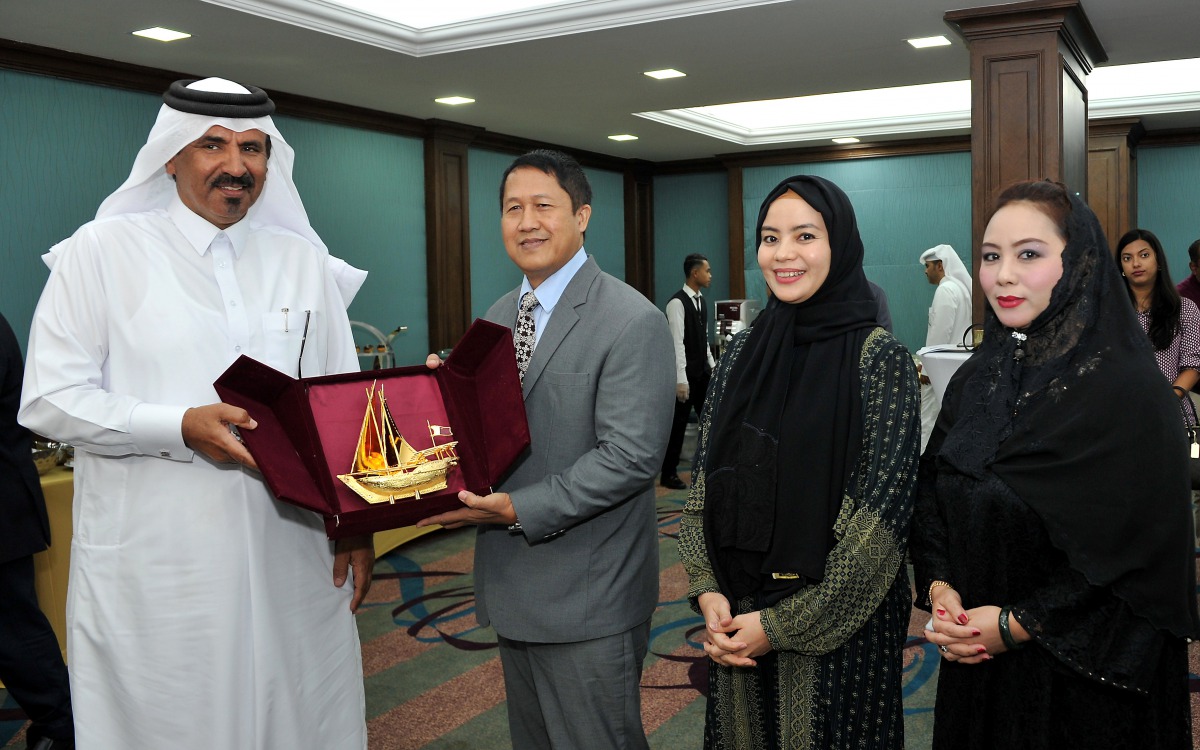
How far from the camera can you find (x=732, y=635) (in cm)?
180

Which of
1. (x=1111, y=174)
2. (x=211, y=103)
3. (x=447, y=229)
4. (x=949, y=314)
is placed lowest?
(x=949, y=314)

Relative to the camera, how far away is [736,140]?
9617 millimetres

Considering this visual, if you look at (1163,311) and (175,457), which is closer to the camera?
(175,457)

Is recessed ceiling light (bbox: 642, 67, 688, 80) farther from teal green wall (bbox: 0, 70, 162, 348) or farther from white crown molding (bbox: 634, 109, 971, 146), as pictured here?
teal green wall (bbox: 0, 70, 162, 348)

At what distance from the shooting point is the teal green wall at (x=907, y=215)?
9.62 meters

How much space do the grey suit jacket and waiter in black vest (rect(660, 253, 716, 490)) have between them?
17.0ft

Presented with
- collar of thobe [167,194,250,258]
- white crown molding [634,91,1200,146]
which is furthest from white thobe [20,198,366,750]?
white crown molding [634,91,1200,146]

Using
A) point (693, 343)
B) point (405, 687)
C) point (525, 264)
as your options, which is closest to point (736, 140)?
point (693, 343)

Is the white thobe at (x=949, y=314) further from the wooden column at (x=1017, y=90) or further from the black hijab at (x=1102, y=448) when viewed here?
the black hijab at (x=1102, y=448)

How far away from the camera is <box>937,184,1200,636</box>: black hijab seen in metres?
1.60

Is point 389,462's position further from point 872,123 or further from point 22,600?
point 872,123

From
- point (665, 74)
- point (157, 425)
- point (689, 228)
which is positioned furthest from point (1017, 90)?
point (689, 228)

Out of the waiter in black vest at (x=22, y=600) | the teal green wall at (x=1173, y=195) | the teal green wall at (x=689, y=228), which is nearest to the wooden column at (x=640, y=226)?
the teal green wall at (x=689, y=228)

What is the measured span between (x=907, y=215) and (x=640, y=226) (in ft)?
9.39
